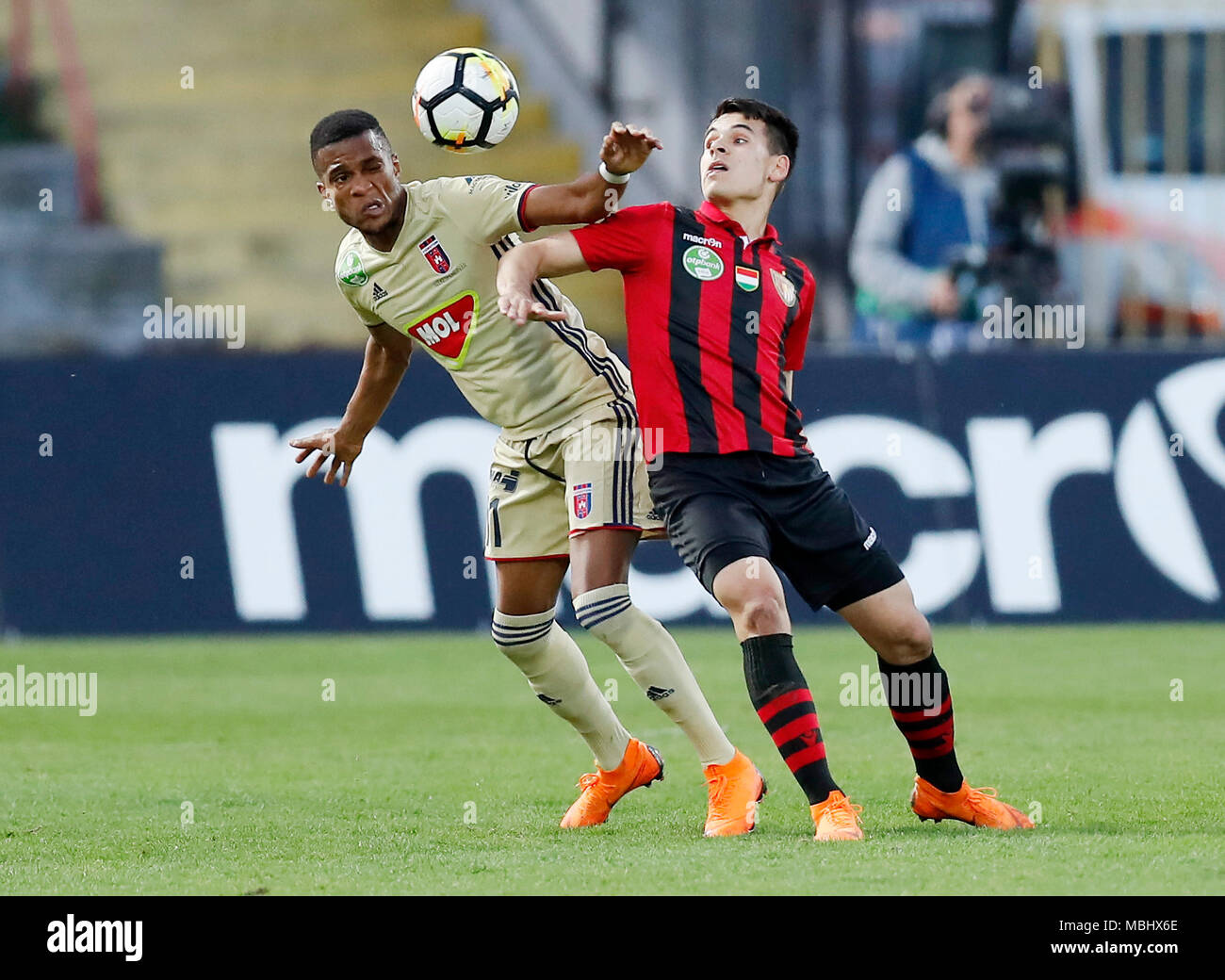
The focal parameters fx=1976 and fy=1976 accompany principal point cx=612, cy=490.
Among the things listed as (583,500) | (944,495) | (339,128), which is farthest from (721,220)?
(944,495)

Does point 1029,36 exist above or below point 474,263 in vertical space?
above

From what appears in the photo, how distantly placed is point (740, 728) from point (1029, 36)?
9323mm

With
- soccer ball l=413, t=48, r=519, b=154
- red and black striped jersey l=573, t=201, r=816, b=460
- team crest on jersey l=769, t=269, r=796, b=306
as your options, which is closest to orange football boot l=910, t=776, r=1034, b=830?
red and black striped jersey l=573, t=201, r=816, b=460

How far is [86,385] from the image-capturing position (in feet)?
39.6

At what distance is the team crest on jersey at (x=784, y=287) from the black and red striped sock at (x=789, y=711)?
1140mm

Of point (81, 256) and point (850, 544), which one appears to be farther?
point (81, 256)

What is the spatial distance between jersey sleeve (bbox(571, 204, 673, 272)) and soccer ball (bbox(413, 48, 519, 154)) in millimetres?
563

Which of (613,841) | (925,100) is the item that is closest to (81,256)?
(925,100)

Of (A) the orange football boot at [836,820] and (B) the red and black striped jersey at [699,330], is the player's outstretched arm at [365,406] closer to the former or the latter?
(B) the red and black striped jersey at [699,330]

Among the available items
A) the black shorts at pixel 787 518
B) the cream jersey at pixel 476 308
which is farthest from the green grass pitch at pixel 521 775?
the cream jersey at pixel 476 308

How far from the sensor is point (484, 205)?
6.36 m

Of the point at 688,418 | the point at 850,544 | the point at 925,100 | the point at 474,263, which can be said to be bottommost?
the point at 850,544
